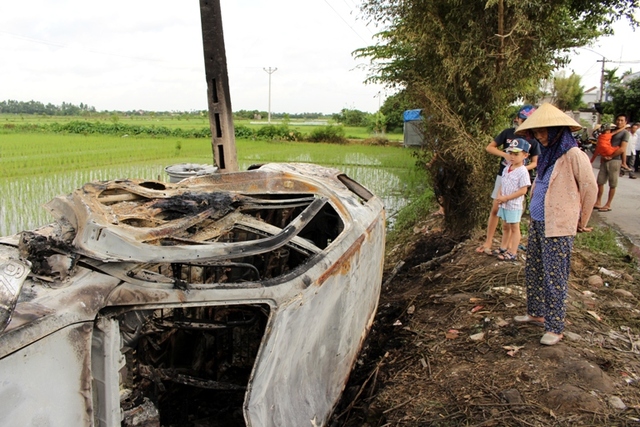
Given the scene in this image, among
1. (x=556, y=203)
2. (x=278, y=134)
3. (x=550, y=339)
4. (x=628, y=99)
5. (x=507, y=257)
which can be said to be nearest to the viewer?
(x=556, y=203)

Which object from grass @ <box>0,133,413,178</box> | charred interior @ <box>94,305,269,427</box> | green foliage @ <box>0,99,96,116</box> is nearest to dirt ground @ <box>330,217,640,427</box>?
charred interior @ <box>94,305,269,427</box>

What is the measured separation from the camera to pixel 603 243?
21.0 ft

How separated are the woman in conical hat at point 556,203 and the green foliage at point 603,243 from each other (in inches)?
120

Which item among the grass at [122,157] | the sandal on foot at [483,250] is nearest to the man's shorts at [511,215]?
the sandal on foot at [483,250]

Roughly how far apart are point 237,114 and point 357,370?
56.4 metres

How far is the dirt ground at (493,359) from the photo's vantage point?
2986mm

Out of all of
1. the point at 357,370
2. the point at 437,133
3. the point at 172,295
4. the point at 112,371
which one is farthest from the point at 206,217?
the point at 437,133

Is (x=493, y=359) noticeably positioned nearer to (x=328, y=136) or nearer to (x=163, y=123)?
(x=328, y=136)

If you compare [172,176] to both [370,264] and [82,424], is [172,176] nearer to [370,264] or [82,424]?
[370,264]

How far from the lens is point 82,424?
5.44 feet

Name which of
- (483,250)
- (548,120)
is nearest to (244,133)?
(483,250)

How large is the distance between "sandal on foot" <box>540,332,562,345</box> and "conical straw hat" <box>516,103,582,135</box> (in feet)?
4.72

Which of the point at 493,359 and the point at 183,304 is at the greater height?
the point at 183,304

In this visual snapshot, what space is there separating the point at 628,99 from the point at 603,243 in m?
17.0
